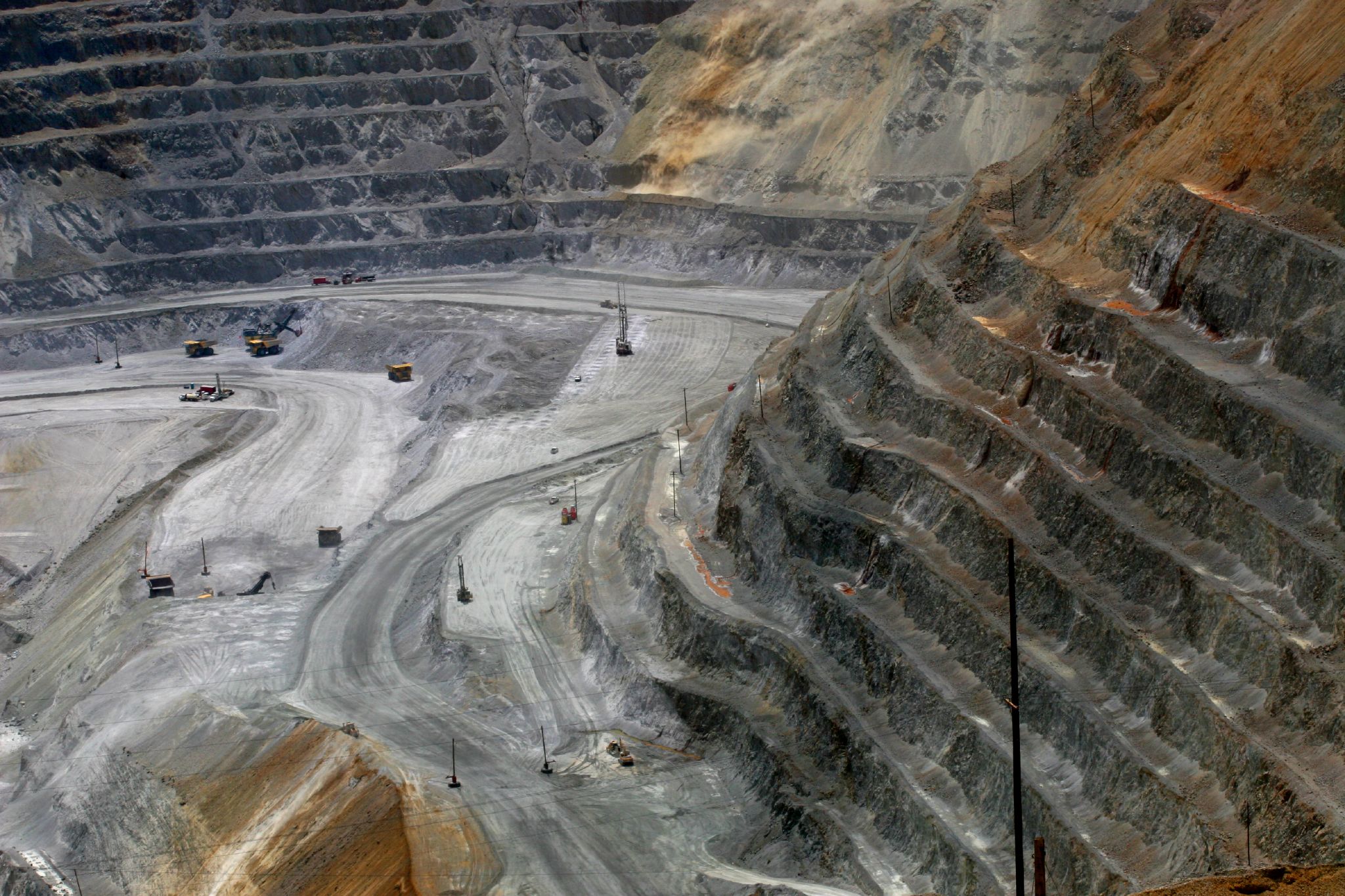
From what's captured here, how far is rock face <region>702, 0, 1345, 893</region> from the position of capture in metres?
26.2

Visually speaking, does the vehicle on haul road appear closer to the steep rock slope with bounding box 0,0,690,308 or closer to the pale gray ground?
the pale gray ground

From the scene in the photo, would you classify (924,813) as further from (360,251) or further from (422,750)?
(360,251)

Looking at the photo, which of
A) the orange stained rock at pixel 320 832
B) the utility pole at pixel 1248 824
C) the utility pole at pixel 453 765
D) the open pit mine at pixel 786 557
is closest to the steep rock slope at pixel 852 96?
the open pit mine at pixel 786 557

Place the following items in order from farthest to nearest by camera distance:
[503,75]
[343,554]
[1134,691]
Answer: [503,75]
[343,554]
[1134,691]

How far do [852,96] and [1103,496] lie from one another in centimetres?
5549

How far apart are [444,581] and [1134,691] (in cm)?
2328

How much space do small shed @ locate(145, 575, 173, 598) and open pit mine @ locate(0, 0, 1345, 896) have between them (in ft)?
0.96

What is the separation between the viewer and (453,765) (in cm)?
3538

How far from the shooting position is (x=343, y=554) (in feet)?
168

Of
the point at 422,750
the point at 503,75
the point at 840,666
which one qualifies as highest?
the point at 503,75

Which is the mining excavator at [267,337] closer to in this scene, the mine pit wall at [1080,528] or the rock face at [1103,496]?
the rock face at [1103,496]

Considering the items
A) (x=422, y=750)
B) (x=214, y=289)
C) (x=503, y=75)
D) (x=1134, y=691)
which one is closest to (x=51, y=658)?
(x=422, y=750)

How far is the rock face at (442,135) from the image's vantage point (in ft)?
262

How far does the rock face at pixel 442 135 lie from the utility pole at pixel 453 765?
45.0 meters
